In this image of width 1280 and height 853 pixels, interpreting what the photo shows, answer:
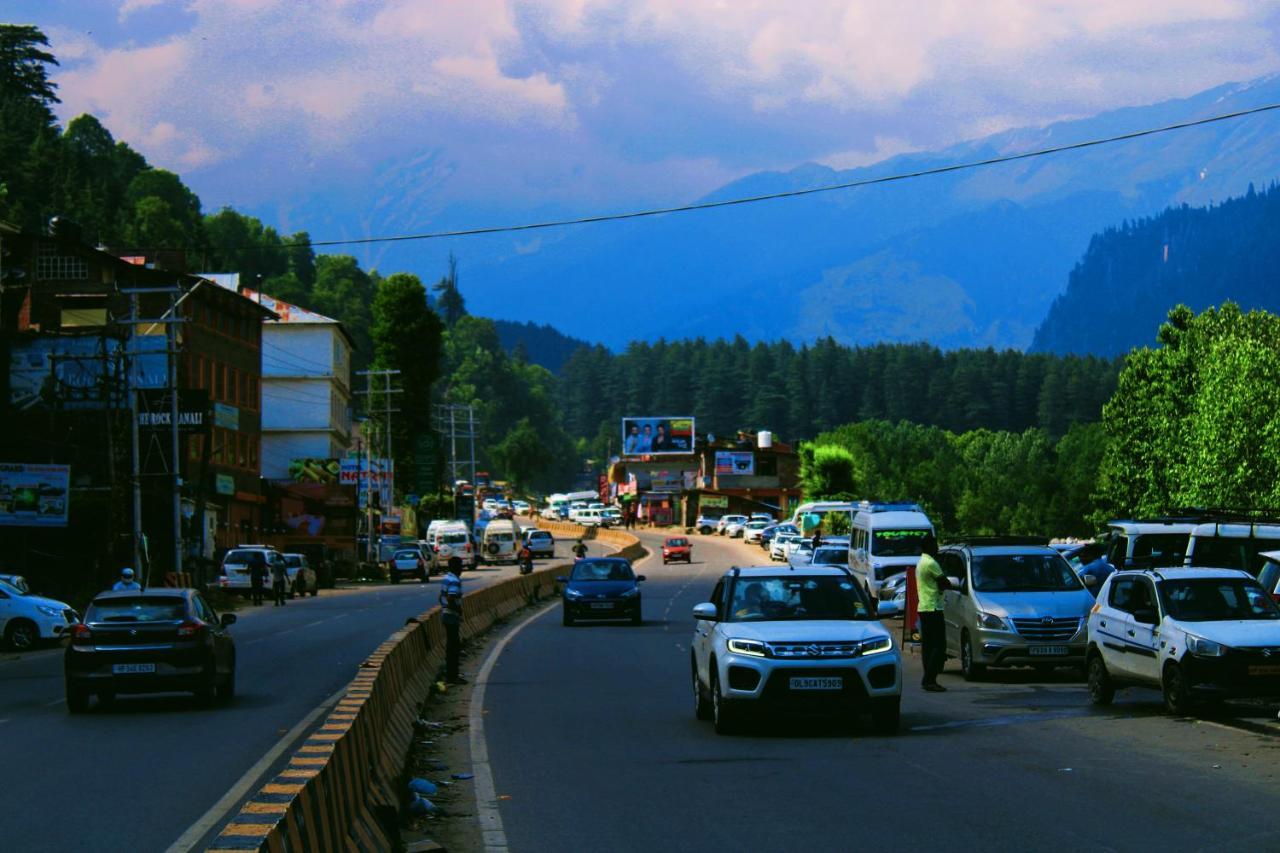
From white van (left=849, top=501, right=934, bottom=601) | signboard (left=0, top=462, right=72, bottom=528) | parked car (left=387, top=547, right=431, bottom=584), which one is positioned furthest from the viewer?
parked car (left=387, top=547, right=431, bottom=584)

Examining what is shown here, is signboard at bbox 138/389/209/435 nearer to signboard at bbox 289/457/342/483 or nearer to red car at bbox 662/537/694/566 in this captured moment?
red car at bbox 662/537/694/566

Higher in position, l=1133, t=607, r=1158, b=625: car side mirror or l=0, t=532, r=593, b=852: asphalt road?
l=1133, t=607, r=1158, b=625: car side mirror

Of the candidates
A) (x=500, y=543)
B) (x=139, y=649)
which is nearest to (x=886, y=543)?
(x=139, y=649)

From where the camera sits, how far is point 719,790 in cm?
1271

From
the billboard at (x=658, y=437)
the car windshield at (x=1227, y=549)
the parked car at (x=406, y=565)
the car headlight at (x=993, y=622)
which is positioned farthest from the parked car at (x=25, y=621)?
→ the billboard at (x=658, y=437)

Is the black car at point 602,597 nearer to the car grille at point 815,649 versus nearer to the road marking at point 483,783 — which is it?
the road marking at point 483,783

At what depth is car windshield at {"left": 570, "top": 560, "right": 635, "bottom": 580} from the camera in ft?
132

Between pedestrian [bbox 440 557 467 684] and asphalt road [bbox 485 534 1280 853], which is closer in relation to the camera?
asphalt road [bbox 485 534 1280 853]

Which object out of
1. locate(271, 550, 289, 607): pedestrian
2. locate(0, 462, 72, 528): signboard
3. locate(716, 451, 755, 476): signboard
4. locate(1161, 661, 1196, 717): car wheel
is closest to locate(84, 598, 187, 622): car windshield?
locate(1161, 661, 1196, 717): car wheel

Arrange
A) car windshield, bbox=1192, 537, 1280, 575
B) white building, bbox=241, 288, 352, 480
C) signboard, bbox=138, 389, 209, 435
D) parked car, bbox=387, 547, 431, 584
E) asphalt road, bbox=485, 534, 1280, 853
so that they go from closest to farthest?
asphalt road, bbox=485, 534, 1280, 853 < car windshield, bbox=1192, 537, 1280, 575 < signboard, bbox=138, 389, 209, 435 < parked car, bbox=387, 547, 431, 584 < white building, bbox=241, 288, 352, 480

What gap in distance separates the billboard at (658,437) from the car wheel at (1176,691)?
159 metres

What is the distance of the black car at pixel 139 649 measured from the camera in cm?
1998

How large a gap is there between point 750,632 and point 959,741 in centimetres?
220

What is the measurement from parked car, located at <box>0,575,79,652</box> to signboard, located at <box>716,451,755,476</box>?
415ft
